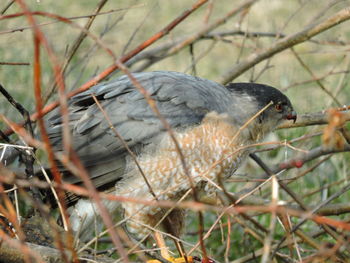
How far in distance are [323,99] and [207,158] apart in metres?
3.11

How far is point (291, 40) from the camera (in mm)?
4340

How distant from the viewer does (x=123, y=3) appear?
8586mm

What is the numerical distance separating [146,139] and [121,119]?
194mm

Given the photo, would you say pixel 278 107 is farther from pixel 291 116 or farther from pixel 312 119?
pixel 312 119

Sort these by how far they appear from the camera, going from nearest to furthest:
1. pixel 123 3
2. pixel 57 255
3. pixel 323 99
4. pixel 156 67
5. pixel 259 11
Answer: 1. pixel 57 255
2. pixel 323 99
3. pixel 156 67
4. pixel 123 3
5. pixel 259 11

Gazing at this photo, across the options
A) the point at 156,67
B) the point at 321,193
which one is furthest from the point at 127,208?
the point at 156,67

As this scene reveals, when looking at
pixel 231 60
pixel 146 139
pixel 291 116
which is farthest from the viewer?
pixel 231 60

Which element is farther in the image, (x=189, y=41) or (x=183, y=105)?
(x=189, y=41)

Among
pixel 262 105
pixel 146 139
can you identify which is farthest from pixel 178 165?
pixel 262 105

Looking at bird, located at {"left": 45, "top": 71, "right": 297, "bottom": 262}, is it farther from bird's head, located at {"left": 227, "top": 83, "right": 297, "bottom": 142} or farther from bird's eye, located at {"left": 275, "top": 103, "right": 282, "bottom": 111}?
bird's eye, located at {"left": 275, "top": 103, "right": 282, "bottom": 111}

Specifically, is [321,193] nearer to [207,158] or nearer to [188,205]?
[207,158]

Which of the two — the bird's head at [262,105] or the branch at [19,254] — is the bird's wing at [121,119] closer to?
the bird's head at [262,105]

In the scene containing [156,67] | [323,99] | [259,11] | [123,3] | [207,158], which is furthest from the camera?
[259,11]

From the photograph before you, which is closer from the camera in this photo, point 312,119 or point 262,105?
point 312,119
